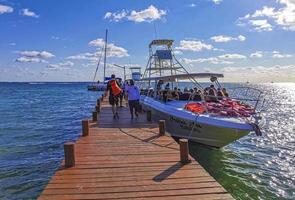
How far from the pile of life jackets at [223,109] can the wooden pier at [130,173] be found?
9.99ft

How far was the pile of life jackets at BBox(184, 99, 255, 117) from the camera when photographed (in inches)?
508

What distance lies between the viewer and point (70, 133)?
2094 cm

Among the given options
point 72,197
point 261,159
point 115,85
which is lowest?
point 261,159

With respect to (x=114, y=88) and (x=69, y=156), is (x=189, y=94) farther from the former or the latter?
(x=69, y=156)

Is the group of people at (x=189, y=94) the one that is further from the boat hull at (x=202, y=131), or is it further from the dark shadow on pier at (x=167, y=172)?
the dark shadow on pier at (x=167, y=172)

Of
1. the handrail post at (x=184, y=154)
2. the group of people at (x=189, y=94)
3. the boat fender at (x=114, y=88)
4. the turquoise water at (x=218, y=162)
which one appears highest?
the boat fender at (x=114, y=88)

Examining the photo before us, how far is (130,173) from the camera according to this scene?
7.46m

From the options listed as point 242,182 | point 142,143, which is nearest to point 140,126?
point 142,143

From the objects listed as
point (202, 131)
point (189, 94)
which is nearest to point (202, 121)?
point (202, 131)

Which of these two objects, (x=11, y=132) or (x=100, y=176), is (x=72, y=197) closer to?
(x=100, y=176)

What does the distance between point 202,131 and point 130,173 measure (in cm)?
626

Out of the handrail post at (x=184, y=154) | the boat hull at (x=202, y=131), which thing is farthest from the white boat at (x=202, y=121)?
the handrail post at (x=184, y=154)

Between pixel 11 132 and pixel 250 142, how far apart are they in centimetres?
1505

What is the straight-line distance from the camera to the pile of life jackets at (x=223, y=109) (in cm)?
1291
